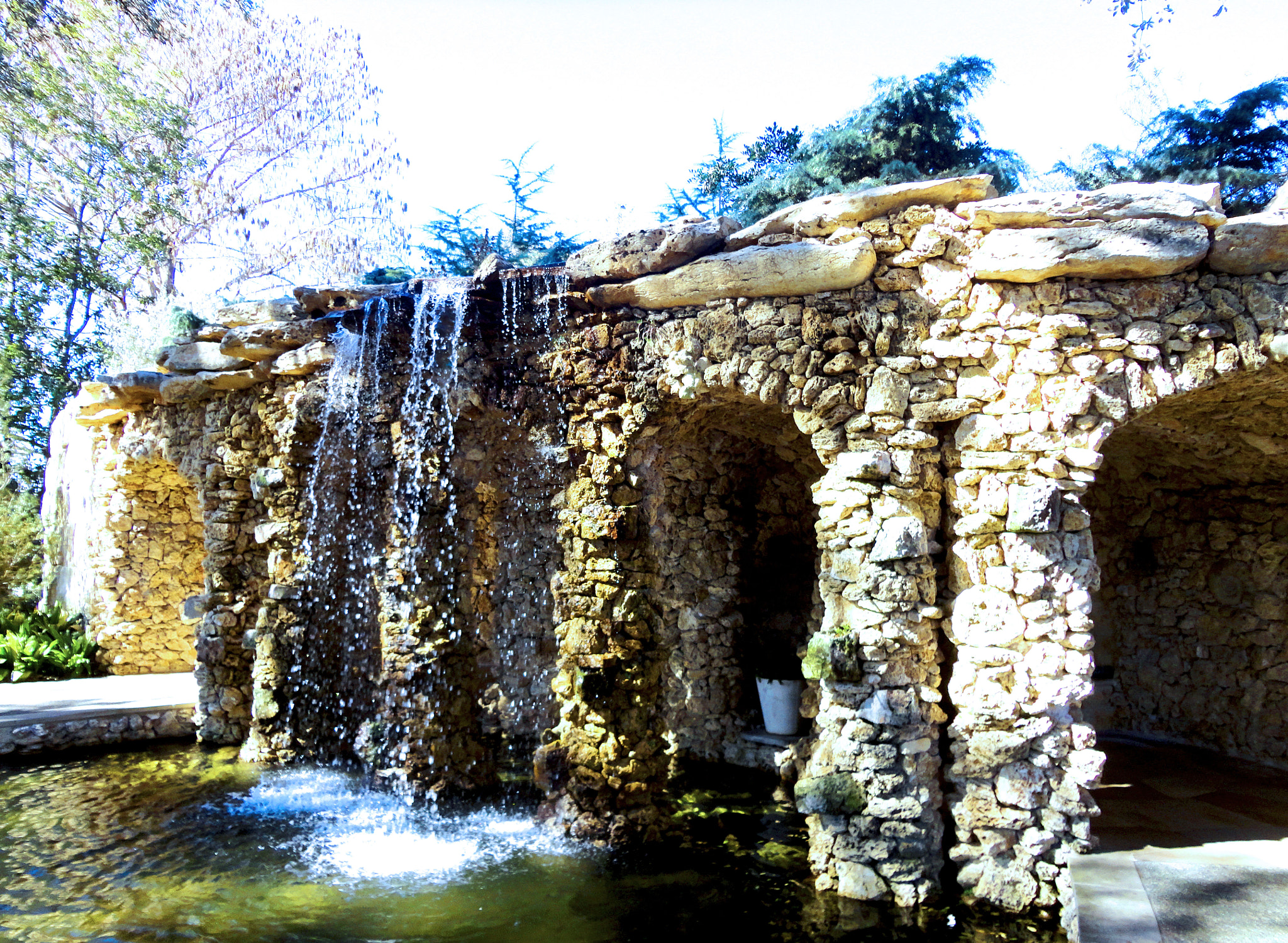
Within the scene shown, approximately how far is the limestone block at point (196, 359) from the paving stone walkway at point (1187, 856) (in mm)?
7361

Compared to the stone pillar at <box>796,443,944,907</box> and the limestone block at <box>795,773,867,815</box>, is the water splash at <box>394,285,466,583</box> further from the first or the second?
the limestone block at <box>795,773,867,815</box>

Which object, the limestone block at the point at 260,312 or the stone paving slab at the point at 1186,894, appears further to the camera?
the limestone block at the point at 260,312

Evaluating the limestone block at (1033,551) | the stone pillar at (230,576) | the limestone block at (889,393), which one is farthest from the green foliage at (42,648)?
the limestone block at (1033,551)

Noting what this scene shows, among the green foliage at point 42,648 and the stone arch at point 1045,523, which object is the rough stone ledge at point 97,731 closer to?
the green foliage at point 42,648

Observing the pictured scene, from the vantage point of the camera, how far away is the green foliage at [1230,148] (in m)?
8.81

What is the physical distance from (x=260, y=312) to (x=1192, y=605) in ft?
26.6

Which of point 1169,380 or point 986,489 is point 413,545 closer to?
point 986,489

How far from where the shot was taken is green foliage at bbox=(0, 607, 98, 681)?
983 centimetres

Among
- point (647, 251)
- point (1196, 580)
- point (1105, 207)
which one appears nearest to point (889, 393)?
point (1105, 207)

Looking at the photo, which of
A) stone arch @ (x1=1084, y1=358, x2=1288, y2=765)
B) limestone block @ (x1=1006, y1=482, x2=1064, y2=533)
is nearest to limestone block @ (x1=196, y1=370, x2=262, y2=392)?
limestone block @ (x1=1006, y1=482, x2=1064, y2=533)

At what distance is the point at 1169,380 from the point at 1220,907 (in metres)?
2.44

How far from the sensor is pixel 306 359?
22.6ft

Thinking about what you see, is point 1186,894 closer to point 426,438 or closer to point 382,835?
point 382,835

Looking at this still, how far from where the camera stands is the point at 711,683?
7352 mm
